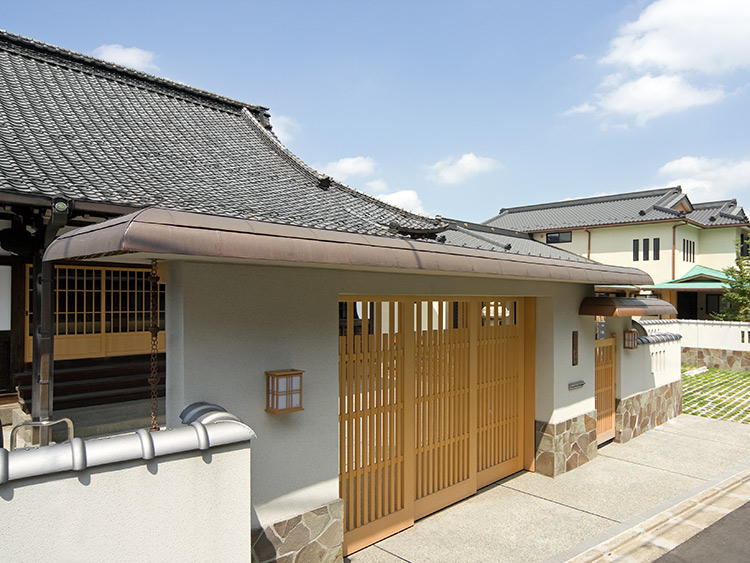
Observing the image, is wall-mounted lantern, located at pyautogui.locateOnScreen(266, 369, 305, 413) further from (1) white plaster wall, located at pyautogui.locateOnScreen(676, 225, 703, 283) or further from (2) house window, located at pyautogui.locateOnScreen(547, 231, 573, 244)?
(2) house window, located at pyautogui.locateOnScreen(547, 231, 573, 244)

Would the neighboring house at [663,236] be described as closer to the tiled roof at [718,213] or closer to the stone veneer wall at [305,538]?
the tiled roof at [718,213]

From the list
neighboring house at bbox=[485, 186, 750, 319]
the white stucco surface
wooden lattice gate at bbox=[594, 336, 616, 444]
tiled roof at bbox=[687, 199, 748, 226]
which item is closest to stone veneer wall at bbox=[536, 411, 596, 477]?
wooden lattice gate at bbox=[594, 336, 616, 444]

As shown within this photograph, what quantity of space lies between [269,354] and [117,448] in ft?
4.90

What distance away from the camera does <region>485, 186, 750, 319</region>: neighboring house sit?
1061 inches

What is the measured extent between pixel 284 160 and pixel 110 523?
392 inches

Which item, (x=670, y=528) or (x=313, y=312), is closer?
(x=313, y=312)

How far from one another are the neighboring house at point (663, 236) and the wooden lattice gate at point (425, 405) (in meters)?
21.7

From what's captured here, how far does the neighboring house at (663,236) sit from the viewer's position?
26953mm

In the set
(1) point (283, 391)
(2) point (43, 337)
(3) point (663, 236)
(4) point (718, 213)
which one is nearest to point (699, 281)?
(3) point (663, 236)

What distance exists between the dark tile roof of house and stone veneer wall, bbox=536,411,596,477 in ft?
77.0

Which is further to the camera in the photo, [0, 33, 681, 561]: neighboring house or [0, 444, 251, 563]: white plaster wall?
[0, 33, 681, 561]: neighboring house

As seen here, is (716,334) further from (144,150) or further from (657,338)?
(144,150)

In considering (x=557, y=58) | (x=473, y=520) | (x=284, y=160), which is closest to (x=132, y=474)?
(x=473, y=520)

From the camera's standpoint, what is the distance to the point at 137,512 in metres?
2.72
